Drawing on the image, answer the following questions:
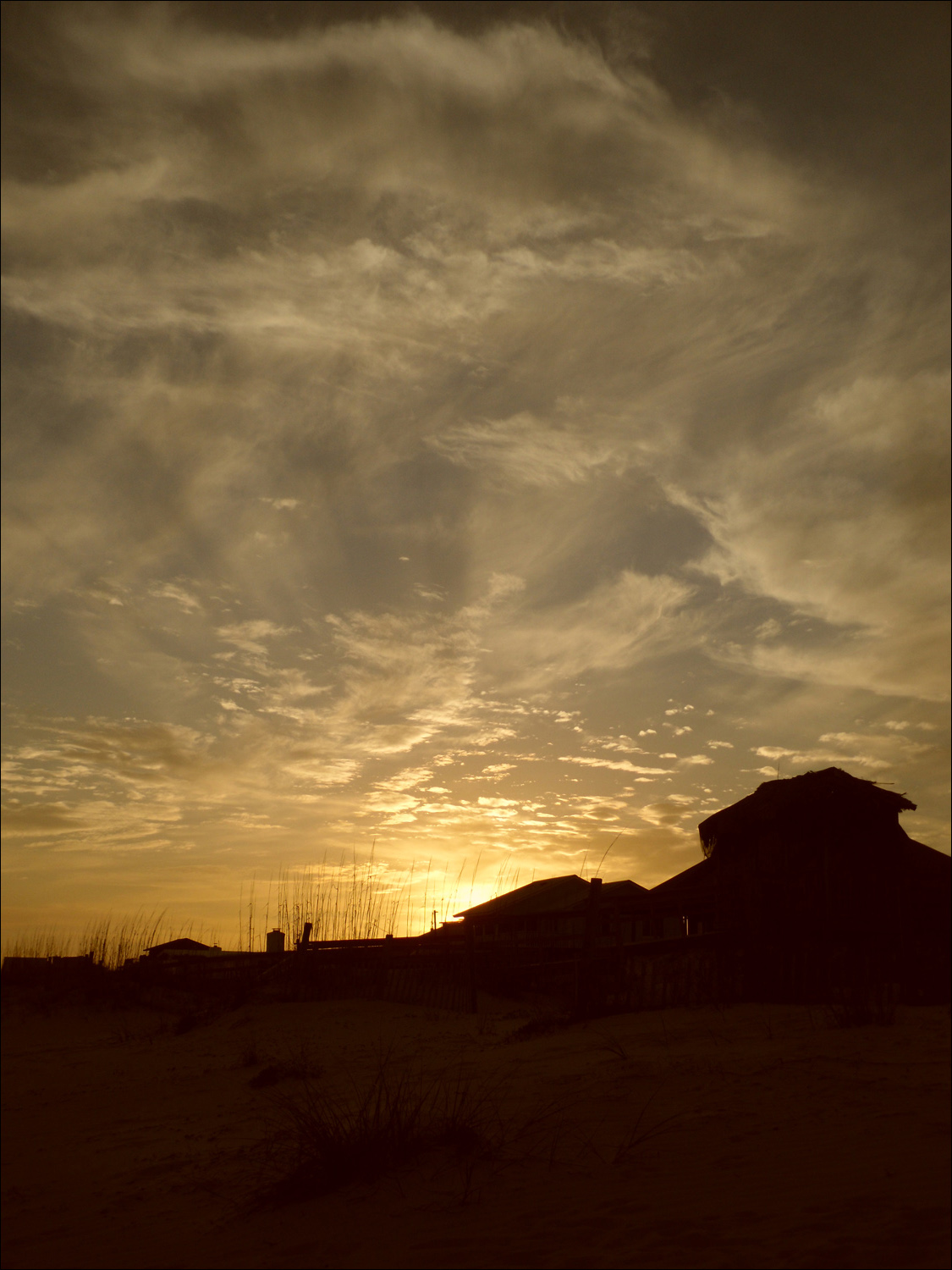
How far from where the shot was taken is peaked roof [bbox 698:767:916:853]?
14.8 metres

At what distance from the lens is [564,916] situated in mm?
15656

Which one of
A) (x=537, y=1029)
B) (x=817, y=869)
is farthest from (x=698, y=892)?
(x=537, y=1029)

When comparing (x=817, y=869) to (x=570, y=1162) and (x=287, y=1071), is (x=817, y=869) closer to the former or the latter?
(x=287, y=1071)

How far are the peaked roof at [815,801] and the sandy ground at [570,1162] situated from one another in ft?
16.0

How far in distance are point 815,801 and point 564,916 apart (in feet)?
15.0

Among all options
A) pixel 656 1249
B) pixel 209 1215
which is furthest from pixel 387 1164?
pixel 656 1249

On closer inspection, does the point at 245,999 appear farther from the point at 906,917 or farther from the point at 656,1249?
the point at 656,1249

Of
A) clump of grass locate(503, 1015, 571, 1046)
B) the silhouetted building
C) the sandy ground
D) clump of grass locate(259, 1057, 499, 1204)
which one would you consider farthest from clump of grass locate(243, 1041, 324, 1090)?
the silhouetted building

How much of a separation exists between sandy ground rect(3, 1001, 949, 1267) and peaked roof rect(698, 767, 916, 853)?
16.0 feet

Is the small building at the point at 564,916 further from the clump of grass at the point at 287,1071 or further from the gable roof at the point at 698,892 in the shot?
the clump of grass at the point at 287,1071

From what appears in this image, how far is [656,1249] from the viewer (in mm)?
4441

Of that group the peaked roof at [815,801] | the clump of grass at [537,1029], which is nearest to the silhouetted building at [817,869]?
the peaked roof at [815,801]

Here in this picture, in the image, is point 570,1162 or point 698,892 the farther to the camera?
point 698,892

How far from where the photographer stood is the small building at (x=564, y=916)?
43.8ft
